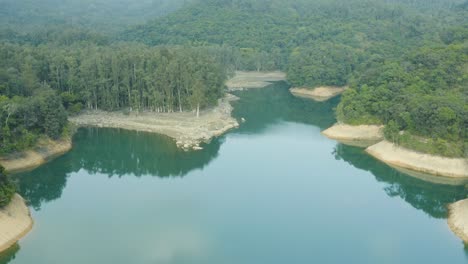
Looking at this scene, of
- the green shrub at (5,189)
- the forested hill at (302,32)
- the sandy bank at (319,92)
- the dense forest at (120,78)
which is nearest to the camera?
the green shrub at (5,189)

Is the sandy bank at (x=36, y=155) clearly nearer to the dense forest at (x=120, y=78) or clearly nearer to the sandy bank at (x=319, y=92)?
the dense forest at (x=120, y=78)

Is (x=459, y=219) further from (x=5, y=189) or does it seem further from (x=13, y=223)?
(x=5, y=189)

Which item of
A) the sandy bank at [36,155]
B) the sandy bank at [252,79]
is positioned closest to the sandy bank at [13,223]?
the sandy bank at [36,155]

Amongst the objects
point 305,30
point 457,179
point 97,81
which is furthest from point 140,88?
point 305,30

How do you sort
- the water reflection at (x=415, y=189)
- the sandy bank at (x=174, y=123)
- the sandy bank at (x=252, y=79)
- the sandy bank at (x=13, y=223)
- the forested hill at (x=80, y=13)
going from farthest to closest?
1. the forested hill at (x=80, y=13)
2. the sandy bank at (x=252, y=79)
3. the sandy bank at (x=174, y=123)
4. the water reflection at (x=415, y=189)
5. the sandy bank at (x=13, y=223)

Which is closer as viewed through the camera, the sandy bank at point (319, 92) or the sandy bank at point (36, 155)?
the sandy bank at point (36, 155)

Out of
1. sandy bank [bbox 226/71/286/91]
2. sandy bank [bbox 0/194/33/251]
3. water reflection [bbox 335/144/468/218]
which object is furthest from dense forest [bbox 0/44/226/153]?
sandy bank [bbox 0/194/33/251]

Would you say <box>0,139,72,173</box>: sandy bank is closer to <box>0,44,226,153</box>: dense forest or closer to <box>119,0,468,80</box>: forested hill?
<box>0,44,226,153</box>: dense forest

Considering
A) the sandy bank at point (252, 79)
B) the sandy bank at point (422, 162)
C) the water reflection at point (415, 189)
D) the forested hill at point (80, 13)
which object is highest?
the forested hill at point (80, 13)
